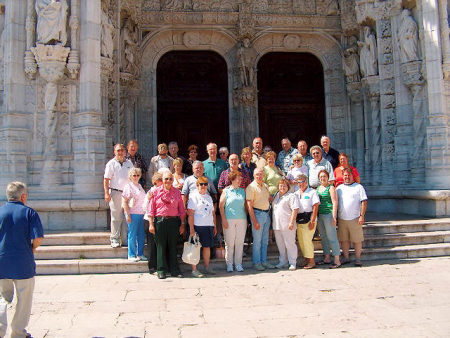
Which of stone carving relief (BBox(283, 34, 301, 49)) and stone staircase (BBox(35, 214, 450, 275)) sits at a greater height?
stone carving relief (BBox(283, 34, 301, 49))

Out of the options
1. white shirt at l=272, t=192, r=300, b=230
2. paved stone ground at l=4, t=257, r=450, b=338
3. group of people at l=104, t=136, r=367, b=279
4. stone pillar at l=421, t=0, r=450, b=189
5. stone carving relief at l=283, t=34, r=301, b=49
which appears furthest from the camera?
stone carving relief at l=283, t=34, r=301, b=49

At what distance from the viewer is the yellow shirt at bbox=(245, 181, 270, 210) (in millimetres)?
6859

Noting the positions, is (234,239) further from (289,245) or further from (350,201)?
(350,201)

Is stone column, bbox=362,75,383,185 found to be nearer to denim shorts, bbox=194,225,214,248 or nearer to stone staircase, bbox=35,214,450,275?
stone staircase, bbox=35,214,450,275

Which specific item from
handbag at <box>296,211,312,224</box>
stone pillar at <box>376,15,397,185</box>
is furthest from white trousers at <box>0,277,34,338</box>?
stone pillar at <box>376,15,397,185</box>

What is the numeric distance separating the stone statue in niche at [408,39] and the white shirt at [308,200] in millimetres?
5197

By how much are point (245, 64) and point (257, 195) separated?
20.3 ft

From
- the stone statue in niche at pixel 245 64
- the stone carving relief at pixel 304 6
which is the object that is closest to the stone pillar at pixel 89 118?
the stone statue in niche at pixel 245 64

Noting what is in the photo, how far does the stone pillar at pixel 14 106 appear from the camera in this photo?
8.10 metres

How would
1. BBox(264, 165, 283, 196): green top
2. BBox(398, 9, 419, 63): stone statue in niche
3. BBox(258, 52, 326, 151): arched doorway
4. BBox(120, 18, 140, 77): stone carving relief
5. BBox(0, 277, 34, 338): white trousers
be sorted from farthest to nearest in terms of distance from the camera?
1. BBox(258, 52, 326, 151): arched doorway
2. BBox(120, 18, 140, 77): stone carving relief
3. BBox(398, 9, 419, 63): stone statue in niche
4. BBox(264, 165, 283, 196): green top
5. BBox(0, 277, 34, 338): white trousers

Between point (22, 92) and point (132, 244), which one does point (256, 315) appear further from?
point (22, 92)

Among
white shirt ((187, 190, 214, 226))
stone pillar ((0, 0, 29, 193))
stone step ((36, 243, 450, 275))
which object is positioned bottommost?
stone step ((36, 243, 450, 275))

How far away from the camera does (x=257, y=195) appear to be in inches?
271

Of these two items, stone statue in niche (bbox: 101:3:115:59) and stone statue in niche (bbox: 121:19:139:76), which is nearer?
stone statue in niche (bbox: 101:3:115:59)
